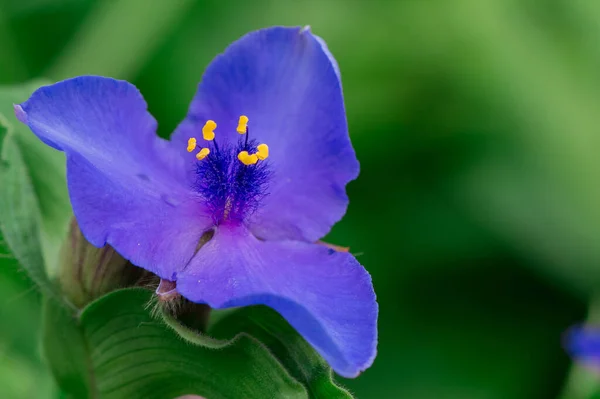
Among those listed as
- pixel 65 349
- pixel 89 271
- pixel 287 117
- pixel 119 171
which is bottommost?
pixel 65 349

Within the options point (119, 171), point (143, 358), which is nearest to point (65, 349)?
point (143, 358)

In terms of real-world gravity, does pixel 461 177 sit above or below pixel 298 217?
below

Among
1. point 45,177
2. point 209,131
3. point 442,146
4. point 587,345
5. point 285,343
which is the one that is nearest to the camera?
point 285,343

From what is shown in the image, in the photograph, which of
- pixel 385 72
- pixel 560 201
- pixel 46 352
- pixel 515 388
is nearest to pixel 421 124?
pixel 385 72

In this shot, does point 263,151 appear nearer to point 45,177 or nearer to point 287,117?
point 287,117

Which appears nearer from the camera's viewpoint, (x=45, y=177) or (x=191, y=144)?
(x=191, y=144)

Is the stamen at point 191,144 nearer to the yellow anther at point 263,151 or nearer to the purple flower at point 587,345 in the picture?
the yellow anther at point 263,151

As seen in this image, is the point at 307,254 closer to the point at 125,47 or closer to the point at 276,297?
the point at 276,297

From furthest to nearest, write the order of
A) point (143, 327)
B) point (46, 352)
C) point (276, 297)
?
point (46, 352) < point (143, 327) < point (276, 297)
